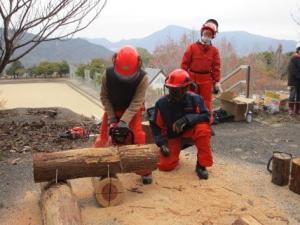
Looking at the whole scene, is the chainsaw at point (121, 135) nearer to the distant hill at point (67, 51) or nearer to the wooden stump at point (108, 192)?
the wooden stump at point (108, 192)

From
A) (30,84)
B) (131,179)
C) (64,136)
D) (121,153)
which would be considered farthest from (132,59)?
(30,84)

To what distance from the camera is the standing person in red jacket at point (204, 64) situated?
19.0 feet

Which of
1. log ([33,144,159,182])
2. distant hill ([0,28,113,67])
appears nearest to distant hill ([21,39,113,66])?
Result: distant hill ([0,28,113,67])

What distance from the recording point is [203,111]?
4520 mm

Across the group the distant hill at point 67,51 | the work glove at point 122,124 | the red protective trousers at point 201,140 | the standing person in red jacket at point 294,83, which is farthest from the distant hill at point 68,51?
the work glove at point 122,124

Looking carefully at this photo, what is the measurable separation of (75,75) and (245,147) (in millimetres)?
15927

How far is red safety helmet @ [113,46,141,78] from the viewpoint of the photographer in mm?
4035

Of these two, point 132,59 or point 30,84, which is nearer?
point 132,59

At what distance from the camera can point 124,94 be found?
13.9 feet

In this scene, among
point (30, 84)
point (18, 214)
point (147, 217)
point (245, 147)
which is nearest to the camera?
point (147, 217)

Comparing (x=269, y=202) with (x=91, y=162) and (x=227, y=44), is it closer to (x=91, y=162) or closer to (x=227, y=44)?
(x=91, y=162)

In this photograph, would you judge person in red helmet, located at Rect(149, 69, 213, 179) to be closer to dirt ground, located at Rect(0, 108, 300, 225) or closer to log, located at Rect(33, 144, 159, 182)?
dirt ground, located at Rect(0, 108, 300, 225)

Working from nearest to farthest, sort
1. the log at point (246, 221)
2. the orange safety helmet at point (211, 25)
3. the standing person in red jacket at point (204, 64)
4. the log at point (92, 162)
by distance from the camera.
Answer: the log at point (246, 221) → the log at point (92, 162) → the orange safety helmet at point (211, 25) → the standing person in red jacket at point (204, 64)

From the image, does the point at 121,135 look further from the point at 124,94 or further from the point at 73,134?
the point at 73,134
